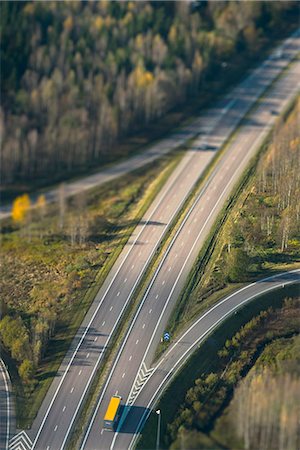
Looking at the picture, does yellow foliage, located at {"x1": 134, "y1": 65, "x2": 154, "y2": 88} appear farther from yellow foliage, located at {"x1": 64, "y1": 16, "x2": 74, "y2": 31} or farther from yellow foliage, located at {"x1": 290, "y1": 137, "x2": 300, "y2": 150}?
yellow foliage, located at {"x1": 290, "y1": 137, "x2": 300, "y2": 150}

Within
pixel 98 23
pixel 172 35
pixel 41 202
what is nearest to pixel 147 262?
pixel 41 202

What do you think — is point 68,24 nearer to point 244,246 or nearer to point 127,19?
point 127,19

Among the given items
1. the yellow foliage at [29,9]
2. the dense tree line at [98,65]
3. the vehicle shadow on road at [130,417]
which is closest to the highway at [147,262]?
the vehicle shadow on road at [130,417]

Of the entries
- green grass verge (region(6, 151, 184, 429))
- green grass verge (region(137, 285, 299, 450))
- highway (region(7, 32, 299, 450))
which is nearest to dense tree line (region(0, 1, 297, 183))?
highway (region(7, 32, 299, 450))

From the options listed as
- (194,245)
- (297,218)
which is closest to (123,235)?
(194,245)

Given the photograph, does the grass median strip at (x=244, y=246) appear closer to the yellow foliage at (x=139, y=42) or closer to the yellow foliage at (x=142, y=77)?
the yellow foliage at (x=142, y=77)

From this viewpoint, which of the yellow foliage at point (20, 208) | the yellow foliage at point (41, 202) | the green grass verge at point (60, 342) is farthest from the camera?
the yellow foliage at point (41, 202)
